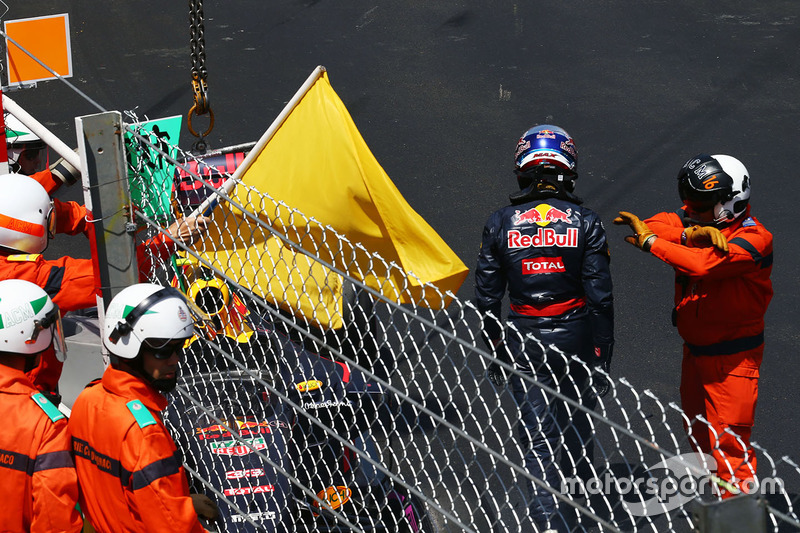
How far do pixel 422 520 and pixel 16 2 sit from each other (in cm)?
1007

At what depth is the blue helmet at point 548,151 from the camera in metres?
5.02

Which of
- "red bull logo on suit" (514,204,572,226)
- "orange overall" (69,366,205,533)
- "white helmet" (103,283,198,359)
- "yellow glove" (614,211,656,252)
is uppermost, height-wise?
"white helmet" (103,283,198,359)

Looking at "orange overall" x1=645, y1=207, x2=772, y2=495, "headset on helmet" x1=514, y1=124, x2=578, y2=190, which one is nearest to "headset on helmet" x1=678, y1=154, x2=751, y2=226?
"orange overall" x1=645, y1=207, x2=772, y2=495

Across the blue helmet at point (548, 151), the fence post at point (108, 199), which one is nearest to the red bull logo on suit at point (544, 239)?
the blue helmet at point (548, 151)

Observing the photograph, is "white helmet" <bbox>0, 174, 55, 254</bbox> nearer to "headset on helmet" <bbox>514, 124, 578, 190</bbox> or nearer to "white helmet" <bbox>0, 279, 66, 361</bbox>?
"white helmet" <bbox>0, 279, 66, 361</bbox>

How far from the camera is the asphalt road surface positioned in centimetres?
844

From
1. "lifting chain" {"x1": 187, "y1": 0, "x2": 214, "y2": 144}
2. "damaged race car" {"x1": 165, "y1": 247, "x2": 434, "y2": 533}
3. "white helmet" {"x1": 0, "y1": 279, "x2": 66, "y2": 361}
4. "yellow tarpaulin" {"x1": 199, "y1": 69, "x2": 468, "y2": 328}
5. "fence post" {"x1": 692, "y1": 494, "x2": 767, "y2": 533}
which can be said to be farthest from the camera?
"lifting chain" {"x1": 187, "y1": 0, "x2": 214, "y2": 144}

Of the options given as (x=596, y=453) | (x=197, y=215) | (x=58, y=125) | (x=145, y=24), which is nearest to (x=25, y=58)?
(x=197, y=215)

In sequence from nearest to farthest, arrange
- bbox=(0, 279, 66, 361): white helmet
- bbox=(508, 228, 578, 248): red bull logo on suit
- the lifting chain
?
bbox=(0, 279, 66, 361): white helmet
bbox=(508, 228, 578, 248): red bull logo on suit
the lifting chain

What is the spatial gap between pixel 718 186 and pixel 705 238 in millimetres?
266

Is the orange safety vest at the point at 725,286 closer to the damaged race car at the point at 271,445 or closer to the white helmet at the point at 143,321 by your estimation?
the damaged race car at the point at 271,445

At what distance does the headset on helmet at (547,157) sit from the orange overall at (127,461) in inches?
97.0

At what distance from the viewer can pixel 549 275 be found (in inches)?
192

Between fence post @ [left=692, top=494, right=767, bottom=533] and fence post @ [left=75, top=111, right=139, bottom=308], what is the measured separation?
252 centimetres
